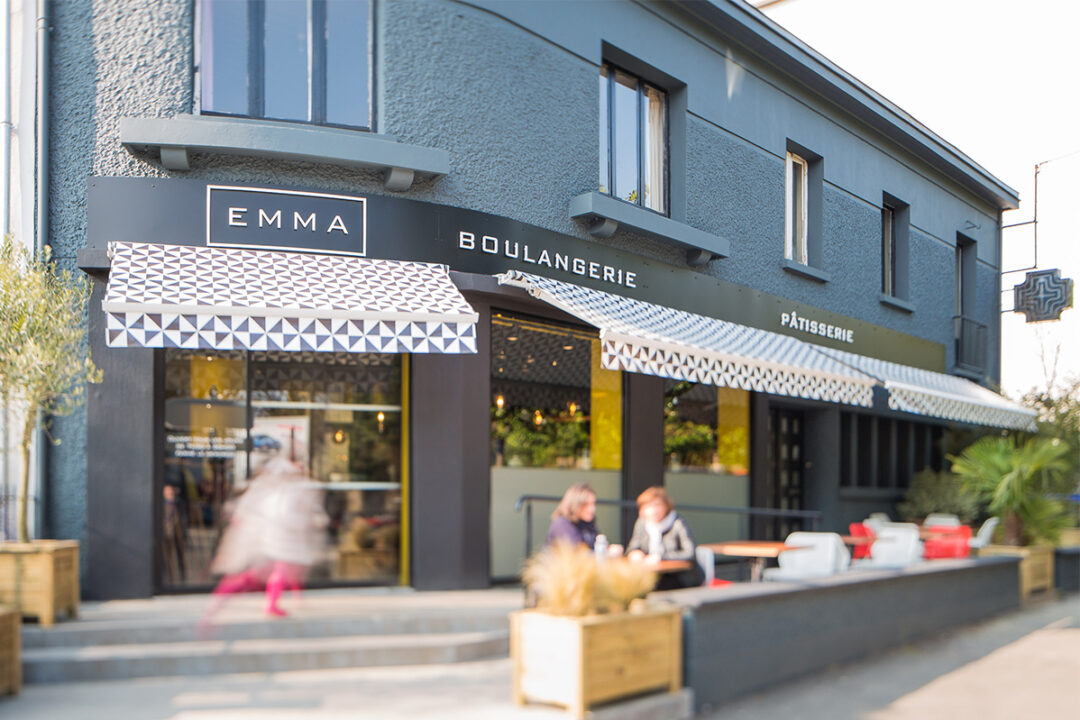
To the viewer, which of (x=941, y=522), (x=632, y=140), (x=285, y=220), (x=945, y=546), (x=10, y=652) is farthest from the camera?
(x=941, y=522)

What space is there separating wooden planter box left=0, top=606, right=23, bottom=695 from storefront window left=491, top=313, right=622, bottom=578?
15.0ft

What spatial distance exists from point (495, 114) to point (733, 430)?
19.5 ft

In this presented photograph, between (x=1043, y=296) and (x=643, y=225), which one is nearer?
(x=643, y=225)

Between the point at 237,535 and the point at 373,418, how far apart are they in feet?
6.18

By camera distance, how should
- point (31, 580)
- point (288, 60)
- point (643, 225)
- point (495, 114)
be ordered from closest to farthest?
point (31, 580)
point (288, 60)
point (495, 114)
point (643, 225)

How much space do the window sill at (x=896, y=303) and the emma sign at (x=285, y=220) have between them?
1034cm

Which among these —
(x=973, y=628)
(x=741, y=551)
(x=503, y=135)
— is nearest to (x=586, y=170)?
(x=503, y=135)

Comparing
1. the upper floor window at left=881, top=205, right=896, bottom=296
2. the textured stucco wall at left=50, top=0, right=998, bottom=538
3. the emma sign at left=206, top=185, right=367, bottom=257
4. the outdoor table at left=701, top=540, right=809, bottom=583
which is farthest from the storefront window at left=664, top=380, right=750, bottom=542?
the upper floor window at left=881, top=205, right=896, bottom=296

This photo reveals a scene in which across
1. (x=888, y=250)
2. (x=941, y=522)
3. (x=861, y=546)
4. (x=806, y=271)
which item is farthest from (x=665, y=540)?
(x=888, y=250)

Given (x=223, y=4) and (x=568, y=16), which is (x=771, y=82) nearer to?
(x=568, y=16)

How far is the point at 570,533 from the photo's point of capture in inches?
299

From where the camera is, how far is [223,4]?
352 inches

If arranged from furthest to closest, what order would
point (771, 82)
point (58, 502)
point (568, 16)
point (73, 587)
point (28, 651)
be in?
point (771, 82)
point (568, 16)
point (58, 502)
point (73, 587)
point (28, 651)

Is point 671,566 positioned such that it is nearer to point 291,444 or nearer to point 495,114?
point 291,444
